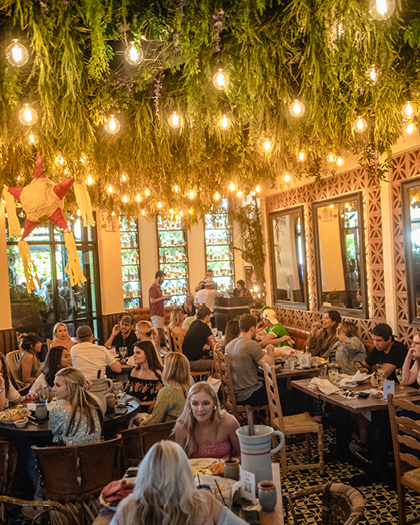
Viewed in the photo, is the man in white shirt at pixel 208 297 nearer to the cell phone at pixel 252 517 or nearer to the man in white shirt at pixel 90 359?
the man in white shirt at pixel 90 359

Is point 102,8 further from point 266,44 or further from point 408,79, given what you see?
point 408,79

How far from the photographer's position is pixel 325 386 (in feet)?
15.2

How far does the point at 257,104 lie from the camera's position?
395 cm

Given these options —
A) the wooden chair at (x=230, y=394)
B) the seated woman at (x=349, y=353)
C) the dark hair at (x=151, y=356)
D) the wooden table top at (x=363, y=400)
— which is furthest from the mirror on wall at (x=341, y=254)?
the dark hair at (x=151, y=356)

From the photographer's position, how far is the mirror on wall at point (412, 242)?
6637mm

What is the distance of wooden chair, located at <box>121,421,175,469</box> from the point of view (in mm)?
3484

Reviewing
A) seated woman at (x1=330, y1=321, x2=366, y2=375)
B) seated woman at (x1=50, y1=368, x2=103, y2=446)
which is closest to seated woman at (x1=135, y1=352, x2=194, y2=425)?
seated woman at (x1=50, y1=368, x2=103, y2=446)

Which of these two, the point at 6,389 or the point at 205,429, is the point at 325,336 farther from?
the point at 6,389

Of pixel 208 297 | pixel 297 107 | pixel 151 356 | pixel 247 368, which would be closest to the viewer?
pixel 297 107

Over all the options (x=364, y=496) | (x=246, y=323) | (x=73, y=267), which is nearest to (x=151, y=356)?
(x=73, y=267)

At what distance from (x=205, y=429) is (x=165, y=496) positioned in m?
Result: 1.41

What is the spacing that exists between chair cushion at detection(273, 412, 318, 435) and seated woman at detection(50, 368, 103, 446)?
6.26 feet

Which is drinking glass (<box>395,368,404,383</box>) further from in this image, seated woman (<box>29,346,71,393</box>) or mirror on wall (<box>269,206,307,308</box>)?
mirror on wall (<box>269,206,307,308</box>)

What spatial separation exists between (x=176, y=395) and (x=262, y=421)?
8.59ft
